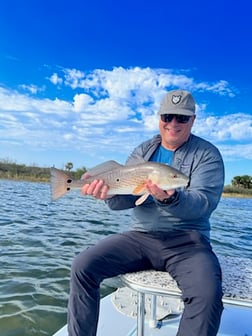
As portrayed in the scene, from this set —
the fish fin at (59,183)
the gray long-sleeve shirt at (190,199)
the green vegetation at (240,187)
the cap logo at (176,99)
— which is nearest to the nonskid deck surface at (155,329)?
the gray long-sleeve shirt at (190,199)

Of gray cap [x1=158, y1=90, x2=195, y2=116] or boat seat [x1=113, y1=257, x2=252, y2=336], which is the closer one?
boat seat [x1=113, y1=257, x2=252, y2=336]

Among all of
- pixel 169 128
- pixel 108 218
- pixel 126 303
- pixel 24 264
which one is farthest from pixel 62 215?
pixel 169 128

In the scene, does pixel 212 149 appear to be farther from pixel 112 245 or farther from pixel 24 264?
pixel 24 264

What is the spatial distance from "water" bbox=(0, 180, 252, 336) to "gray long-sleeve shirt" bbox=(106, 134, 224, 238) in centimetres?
80

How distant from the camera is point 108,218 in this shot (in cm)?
1148

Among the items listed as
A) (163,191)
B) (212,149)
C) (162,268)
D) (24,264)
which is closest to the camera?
(163,191)

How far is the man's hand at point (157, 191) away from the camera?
223 cm

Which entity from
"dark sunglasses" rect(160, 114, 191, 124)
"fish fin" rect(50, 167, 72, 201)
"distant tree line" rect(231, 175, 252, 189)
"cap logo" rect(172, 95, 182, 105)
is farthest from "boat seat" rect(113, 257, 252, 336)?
"distant tree line" rect(231, 175, 252, 189)

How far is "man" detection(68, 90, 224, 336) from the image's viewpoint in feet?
6.82

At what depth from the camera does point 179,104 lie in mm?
2756

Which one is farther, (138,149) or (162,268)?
(138,149)

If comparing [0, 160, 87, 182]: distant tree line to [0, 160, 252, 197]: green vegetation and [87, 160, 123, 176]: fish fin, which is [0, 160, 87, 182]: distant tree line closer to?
[0, 160, 252, 197]: green vegetation

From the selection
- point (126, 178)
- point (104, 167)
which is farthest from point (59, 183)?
point (126, 178)

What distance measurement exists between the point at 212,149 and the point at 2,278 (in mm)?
3521
